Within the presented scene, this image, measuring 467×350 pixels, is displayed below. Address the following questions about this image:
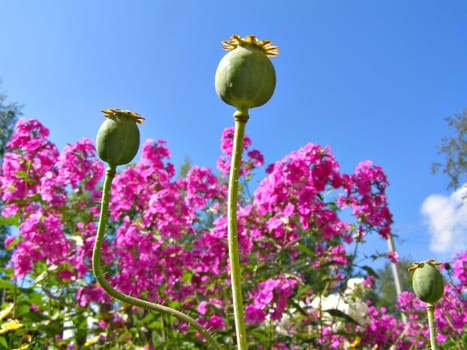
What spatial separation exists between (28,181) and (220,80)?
3445 millimetres

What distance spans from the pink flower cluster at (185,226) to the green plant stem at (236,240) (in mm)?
2332

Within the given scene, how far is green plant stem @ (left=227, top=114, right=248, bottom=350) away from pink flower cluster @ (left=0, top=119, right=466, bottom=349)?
233cm

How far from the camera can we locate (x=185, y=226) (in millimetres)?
3361

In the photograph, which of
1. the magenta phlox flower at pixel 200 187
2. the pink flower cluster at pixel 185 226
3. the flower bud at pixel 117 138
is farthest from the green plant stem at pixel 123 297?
the magenta phlox flower at pixel 200 187

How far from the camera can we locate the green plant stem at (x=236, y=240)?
0.51m

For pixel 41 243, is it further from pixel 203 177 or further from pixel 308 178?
pixel 308 178

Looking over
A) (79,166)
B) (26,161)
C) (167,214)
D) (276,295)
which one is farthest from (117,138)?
(26,161)

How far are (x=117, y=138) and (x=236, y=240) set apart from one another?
0.26m

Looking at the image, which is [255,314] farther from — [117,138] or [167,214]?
[117,138]

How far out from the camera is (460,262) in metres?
4.01

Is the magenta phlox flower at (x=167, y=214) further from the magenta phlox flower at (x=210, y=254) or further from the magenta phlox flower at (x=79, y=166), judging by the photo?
the magenta phlox flower at (x=79, y=166)

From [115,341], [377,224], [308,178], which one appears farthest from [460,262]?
[115,341]

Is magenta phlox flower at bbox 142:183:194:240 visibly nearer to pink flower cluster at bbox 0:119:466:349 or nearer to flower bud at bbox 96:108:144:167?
pink flower cluster at bbox 0:119:466:349

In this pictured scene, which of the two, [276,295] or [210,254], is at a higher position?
[210,254]
